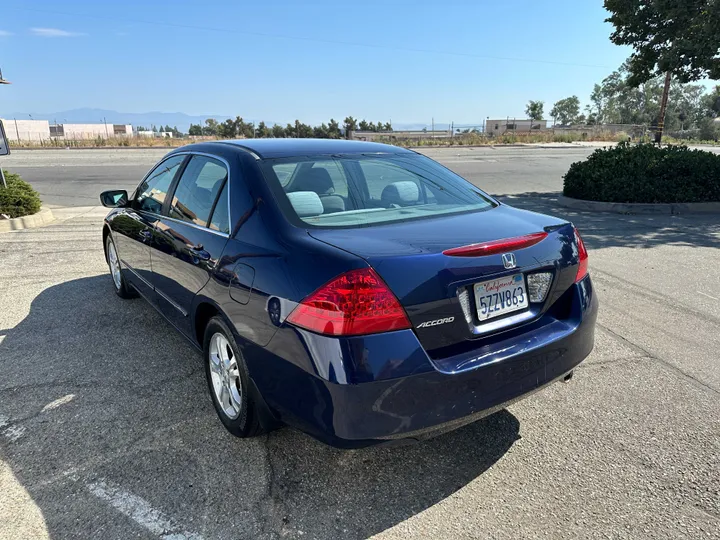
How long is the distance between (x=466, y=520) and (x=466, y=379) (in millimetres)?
653

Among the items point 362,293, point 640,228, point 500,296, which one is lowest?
point 640,228

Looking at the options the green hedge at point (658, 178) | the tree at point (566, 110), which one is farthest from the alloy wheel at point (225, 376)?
the tree at point (566, 110)

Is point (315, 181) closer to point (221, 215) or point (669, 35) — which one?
point (221, 215)

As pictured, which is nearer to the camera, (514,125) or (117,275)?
(117,275)

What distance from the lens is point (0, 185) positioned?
29.7ft

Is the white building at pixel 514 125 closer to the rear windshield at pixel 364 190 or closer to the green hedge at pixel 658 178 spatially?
the green hedge at pixel 658 178

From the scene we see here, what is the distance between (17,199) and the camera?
9.03 m

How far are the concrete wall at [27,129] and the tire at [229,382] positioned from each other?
56.0 meters

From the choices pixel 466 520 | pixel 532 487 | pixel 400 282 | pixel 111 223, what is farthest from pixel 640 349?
pixel 111 223

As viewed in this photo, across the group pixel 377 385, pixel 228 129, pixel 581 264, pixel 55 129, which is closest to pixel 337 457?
pixel 377 385

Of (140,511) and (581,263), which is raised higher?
(581,263)

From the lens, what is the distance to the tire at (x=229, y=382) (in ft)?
8.68

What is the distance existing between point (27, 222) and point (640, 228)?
10779mm

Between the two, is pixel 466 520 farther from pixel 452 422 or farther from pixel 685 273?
pixel 685 273
